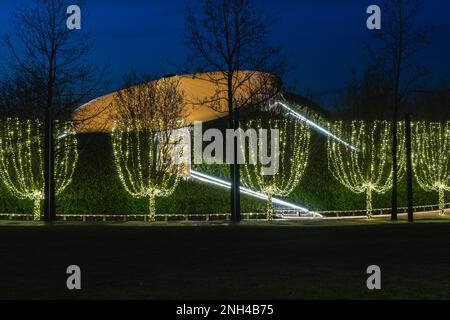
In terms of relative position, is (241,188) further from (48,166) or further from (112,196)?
(48,166)

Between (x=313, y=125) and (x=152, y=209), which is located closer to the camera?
(x=152, y=209)

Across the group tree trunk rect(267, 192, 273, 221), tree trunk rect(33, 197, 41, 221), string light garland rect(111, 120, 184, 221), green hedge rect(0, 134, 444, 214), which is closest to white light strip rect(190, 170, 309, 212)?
green hedge rect(0, 134, 444, 214)

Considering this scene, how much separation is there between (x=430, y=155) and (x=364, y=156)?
167 inches

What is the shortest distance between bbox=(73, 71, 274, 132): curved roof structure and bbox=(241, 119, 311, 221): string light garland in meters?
1.81

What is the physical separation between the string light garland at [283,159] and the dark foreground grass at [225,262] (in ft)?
28.9

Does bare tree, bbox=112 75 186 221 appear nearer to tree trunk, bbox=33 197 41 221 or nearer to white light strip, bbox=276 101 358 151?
tree trunk, bbox=33 197 41 221

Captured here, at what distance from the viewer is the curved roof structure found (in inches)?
1120

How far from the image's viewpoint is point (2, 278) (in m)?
11.8

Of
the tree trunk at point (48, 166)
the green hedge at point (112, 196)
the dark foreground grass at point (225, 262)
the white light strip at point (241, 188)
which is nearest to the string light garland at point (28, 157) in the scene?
the green hedge at point (112, 196)

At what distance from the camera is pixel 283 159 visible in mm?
30172

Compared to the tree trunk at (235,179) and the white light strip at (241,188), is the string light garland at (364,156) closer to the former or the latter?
the white light strip at (241,188)

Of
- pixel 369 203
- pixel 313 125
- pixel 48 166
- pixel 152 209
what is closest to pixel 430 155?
pixel 313 125

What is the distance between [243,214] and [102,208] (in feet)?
16.4

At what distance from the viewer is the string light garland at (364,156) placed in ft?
104
